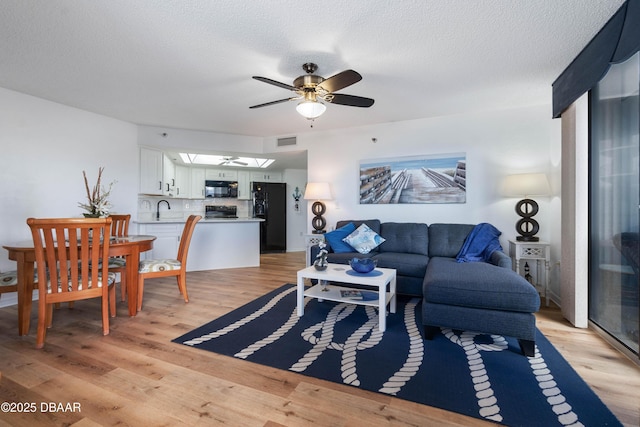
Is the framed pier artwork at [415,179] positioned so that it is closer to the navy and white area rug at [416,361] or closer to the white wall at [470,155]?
the white wall at [470,155]

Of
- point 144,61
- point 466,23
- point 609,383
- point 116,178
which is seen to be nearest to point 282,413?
point 609,383

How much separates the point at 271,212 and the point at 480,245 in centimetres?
493

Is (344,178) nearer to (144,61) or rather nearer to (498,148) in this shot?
(498,148)

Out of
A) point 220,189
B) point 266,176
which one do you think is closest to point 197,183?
point 220,189

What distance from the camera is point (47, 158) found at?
342 cm

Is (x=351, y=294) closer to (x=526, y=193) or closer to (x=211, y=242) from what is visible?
(x=526, y=193)

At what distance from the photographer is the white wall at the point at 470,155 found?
3.46 metres

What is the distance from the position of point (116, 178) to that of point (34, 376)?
3.18 m

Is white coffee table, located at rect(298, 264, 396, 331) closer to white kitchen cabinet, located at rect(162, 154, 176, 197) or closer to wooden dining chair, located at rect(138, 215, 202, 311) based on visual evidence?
wooden dining chair, located at rect(138, 215, 202, 311)

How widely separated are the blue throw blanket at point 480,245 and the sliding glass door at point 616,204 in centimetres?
84

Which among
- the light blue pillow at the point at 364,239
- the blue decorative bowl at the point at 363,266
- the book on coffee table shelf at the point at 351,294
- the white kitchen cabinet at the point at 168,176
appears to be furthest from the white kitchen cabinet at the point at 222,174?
the blue decorative bowl at the point at 363,266

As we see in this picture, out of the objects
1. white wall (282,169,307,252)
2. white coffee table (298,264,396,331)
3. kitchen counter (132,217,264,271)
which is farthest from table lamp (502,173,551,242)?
white wall (282,169,307,252)

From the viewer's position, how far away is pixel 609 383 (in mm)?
1672

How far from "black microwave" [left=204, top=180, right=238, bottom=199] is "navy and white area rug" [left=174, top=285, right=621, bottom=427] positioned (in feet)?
14.6
